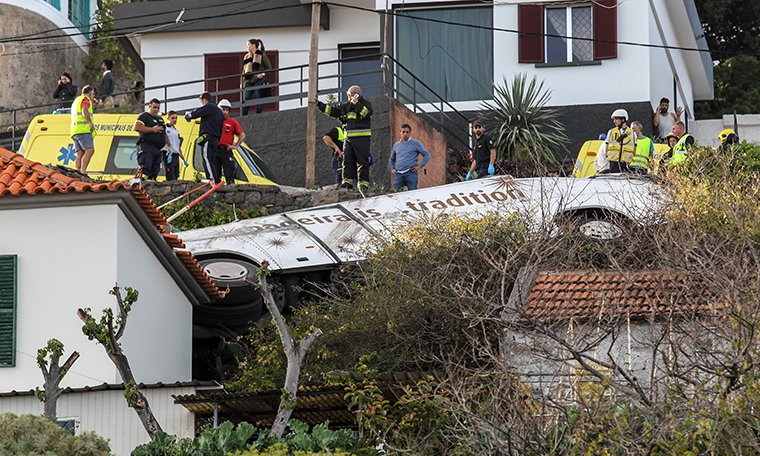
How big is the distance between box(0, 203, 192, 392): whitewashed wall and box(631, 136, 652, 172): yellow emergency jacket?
28.6 feet

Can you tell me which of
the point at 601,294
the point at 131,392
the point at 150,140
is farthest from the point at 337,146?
the point at 131,392

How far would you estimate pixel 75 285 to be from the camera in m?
12.7

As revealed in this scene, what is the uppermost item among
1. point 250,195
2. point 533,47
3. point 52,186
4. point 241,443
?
point 533,47

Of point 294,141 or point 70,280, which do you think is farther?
point 294,141

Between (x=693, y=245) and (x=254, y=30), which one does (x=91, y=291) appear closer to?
(x=693, y=245)

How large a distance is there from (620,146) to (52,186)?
9712 millimetres

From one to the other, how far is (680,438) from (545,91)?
16.4m

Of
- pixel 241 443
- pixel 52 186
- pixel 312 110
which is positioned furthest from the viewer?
pixel 312 110

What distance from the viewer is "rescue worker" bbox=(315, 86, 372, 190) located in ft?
63.0

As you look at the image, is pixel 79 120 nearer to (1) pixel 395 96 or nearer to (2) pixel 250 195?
(2) pixel 250 195

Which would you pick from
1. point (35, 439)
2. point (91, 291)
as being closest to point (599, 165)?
point (91, 291)

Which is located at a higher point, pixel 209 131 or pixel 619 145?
pixel 209 131

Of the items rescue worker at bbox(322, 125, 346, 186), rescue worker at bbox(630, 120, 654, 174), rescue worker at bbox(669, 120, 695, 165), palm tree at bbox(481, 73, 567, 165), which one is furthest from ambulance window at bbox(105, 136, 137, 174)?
rescue worker at bbox(669, 120, 695, 165)

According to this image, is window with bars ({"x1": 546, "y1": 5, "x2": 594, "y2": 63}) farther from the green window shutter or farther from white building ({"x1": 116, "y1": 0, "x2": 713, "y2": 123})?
the green window shutter
